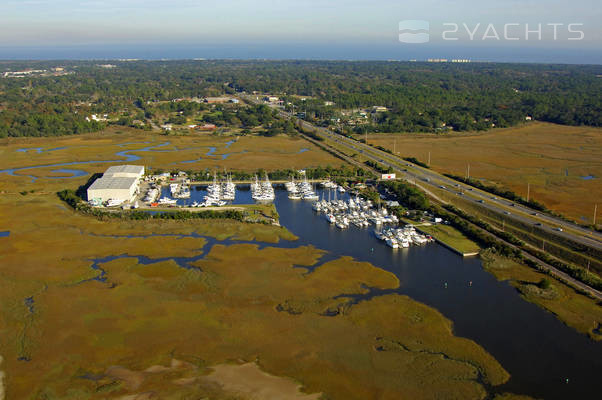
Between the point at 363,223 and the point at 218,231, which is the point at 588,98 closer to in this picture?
the point at 363,223

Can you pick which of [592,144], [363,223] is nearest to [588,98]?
[592,144]

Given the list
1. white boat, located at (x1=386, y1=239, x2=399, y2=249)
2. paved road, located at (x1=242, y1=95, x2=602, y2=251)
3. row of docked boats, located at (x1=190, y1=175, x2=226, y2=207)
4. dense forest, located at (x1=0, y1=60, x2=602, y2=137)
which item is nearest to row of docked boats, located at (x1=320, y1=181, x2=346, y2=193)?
paved road, located at (x1=242, y1=95, x2=602, y2=251)

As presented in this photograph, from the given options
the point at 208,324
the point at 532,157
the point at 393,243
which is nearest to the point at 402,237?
the point at 393,243

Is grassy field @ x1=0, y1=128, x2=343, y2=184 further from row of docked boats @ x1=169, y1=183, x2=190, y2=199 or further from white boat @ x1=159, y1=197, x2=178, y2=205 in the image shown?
white boat @ x1=159, y1=197, x2=178, y2=205

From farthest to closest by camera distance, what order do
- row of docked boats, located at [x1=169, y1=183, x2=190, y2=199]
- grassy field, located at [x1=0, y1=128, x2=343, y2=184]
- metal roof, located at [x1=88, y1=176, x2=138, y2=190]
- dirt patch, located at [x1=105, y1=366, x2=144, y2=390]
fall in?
grassy field, located at [x1=0, y1=128, x2=343, y2=184], row of docked boats, located at [x1=169, y1=183, x2=190, y2=199], metal roof, located at [x1=88, y1=176, x2=138, y2=190], dirt patch, located at [x1=105, y1=366, x2=144, y2=390]

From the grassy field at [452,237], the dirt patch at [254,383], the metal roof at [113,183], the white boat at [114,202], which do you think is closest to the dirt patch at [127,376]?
the dirt patch at [254,383]

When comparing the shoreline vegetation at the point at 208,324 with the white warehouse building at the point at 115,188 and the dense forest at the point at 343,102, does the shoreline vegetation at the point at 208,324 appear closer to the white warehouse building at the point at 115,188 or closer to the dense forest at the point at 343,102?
the white warehouse building at the point at 115,188
